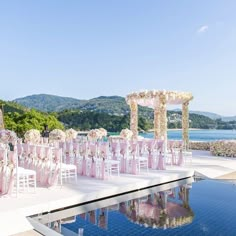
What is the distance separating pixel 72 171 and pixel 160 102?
253 inches

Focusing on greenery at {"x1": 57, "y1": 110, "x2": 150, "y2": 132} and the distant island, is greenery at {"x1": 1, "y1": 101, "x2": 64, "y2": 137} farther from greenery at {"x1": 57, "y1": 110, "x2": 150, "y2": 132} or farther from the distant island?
greenery at {"x1": 57, "y1": 110, "x2": 150, "y2": 132}

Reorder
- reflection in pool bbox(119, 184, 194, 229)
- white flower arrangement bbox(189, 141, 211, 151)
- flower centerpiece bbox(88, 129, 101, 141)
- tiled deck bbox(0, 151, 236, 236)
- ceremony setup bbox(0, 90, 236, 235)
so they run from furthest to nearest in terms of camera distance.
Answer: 1. white flower arrangement bbox(189, 141, 211, 151)
2. flower centerpiece bbox(88, 129, 101, 141)
3. ceremony setup bbox(0, 90, 236, 235)
4. reflection in pool bbox(119, 184, 194, 229)
5. tiled deck bbox(0, 151, 236, 236)

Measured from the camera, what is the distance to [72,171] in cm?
787

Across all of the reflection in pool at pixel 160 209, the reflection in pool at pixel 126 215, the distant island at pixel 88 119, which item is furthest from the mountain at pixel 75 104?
the reflection in pool at pixel 126 215

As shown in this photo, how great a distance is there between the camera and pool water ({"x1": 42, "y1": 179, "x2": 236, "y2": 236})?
14.8 ft

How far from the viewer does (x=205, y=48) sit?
2162cm

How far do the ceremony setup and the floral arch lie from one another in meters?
2.72

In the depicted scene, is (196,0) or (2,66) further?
(2,66)

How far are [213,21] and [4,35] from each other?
1487 centimetres

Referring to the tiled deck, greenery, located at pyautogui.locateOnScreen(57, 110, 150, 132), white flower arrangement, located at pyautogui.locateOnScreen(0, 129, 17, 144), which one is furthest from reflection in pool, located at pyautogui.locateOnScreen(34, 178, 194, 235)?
greenery, located at pyautogui.locateOnScreen(57, 110, 150, 132)

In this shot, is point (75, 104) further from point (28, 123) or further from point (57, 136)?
point (57, 136)

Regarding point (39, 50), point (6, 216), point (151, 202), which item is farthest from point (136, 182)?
point (39, 50)

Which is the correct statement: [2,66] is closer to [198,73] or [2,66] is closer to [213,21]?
[198,73]

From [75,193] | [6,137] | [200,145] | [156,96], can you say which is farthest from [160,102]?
[75,193]
